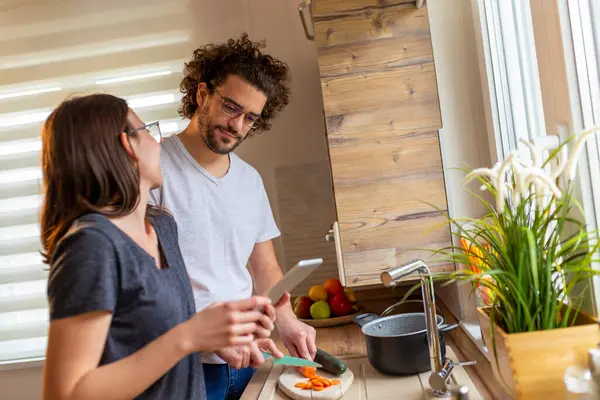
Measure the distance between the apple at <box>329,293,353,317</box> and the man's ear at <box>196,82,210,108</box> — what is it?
0.82 metres

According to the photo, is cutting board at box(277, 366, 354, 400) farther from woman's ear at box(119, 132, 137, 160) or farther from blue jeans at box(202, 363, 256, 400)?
woman's ear at box(119, 132, 137, 160)

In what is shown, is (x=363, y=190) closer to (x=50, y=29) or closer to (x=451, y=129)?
(x=451, y=129)

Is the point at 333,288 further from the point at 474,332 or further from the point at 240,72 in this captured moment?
the point at 240,72

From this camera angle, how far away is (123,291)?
1144mm

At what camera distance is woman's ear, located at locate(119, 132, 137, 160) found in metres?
1.20

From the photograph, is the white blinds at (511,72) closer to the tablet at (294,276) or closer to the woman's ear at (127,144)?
the tablet at (294,276)

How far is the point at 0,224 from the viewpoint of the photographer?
2.84 metres

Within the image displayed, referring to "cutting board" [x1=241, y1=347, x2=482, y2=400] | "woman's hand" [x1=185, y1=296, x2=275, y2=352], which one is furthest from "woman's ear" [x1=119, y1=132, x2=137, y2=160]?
"cutting board" [x1=241, y1=347, x2=482, y2=400]

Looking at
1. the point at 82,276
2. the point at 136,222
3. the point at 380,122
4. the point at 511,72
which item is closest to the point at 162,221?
the point at 136,222

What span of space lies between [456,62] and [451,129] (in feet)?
0.63

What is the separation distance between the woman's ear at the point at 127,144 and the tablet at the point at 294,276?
36 centimetres

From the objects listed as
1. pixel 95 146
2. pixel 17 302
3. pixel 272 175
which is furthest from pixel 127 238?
pixel 17 302

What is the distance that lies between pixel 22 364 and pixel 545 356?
2390 millimetres

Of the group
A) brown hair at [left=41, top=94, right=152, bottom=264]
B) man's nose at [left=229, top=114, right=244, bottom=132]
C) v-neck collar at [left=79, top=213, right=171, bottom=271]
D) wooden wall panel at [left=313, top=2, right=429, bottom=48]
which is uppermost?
wooden wall panel at [left=313, top=2, right=429, bottom=48]
